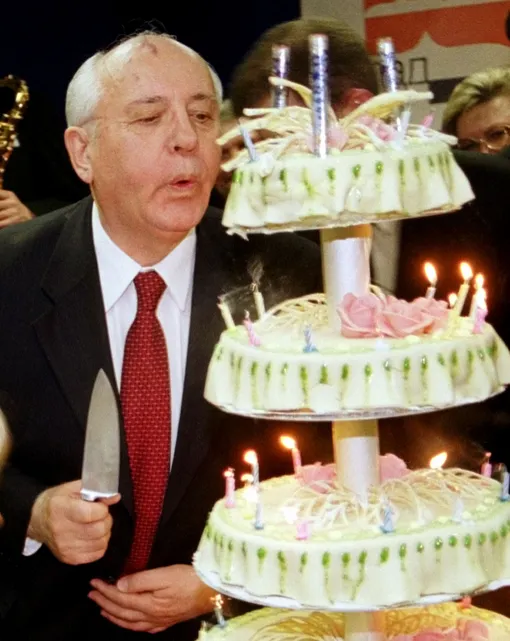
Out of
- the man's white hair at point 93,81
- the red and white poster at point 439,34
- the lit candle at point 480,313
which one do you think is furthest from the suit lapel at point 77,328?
the red and white poster at point 439,34

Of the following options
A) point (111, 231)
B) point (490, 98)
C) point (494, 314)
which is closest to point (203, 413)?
point (111, 231)

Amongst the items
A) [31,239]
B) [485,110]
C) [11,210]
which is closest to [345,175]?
[31,239]

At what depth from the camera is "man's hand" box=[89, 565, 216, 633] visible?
2287mm

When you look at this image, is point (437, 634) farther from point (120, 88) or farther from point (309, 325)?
point (120, 88)

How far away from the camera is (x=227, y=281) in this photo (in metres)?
2.44

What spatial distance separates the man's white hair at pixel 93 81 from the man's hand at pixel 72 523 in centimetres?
73

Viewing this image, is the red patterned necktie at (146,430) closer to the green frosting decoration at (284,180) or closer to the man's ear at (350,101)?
the man's ear at (350,101)

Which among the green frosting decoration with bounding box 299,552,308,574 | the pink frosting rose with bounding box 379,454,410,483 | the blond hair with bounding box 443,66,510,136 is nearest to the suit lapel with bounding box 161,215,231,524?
the pink frosting rose with bounding box 379,454,410,483

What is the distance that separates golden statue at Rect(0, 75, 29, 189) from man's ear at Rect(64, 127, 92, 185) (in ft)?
3.32

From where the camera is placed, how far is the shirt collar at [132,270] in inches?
94.7

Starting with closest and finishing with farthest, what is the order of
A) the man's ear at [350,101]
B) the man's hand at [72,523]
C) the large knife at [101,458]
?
the large knife at [101,458]
the man's hand at [72,523]
the man's ear at [350,101]

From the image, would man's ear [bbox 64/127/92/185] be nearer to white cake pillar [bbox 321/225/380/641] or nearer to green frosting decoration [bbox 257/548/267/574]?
white cake pillar [bbox 321/225/380/641]

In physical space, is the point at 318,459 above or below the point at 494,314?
below

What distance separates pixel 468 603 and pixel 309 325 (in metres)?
0.49
